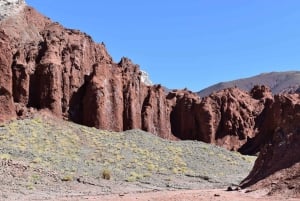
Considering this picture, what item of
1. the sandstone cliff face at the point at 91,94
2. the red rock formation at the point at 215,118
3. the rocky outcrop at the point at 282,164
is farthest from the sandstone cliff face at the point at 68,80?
the rocky outcrop at the point at 282,164

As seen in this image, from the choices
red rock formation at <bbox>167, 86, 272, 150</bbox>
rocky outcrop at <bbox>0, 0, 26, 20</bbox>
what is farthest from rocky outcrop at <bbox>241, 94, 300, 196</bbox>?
rocky outcrop at <bbox>0, 0, 26, 20</bbox>

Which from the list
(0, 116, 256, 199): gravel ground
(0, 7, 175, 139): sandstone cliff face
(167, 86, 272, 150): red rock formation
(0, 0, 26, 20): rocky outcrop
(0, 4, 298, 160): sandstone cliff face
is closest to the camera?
(0, 116, 256, 199): gravel ground

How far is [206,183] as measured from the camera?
1761 inches

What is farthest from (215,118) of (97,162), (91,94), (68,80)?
(97,162)

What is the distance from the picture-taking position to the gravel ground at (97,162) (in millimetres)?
37469

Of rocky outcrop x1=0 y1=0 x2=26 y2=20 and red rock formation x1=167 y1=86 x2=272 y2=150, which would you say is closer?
rocky outcrop x1=0 y1=0 x2=26 y2=20

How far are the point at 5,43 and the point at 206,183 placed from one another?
2551 centimetres

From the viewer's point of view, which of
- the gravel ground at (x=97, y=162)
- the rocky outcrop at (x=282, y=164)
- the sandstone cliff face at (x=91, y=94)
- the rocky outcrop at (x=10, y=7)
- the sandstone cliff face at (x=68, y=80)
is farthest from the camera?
the rocky outcrop at (x=10, y=7)

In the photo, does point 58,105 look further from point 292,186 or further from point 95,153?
point 292,186

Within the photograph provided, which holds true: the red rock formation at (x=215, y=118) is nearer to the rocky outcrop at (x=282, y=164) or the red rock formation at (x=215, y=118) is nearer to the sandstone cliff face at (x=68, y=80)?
the sandstone cliff face at (x=68, y=80)

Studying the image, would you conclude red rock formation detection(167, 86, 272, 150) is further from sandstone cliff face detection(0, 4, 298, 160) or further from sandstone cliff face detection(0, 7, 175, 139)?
sandstone cliff face detection(0, 7, 175, 139)

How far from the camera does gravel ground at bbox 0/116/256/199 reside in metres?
37.5

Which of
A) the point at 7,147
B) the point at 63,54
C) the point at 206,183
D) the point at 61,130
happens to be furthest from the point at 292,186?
the point at 63,54

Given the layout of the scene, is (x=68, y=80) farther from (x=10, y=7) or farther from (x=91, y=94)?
(x=10, y=7)
